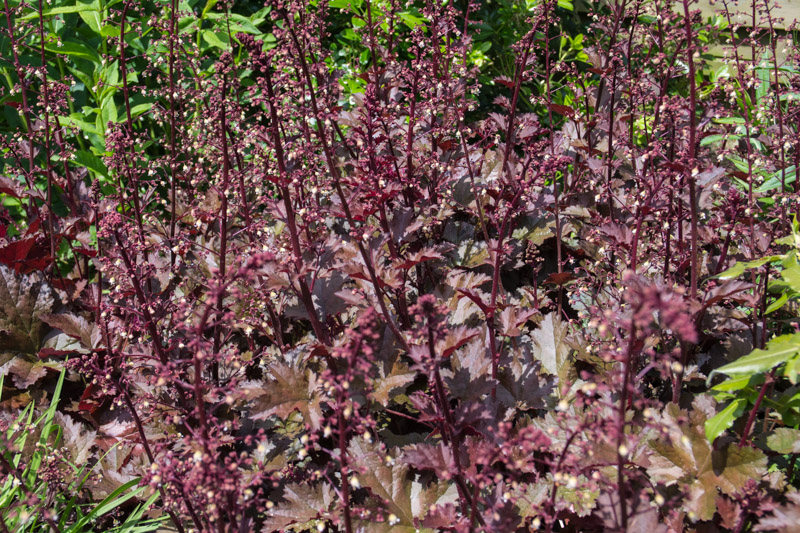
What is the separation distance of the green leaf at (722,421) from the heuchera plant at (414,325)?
1 cm

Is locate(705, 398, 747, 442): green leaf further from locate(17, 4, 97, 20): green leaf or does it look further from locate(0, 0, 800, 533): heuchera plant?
locate(17, 4, 97, 20): green leaf

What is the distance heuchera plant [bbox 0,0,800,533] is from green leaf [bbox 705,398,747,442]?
0.5 inches

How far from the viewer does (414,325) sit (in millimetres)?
2682

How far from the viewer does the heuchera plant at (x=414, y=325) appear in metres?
1.81

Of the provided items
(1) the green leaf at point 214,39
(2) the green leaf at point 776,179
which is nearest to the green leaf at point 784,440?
(2) the green leaf at point 776,179

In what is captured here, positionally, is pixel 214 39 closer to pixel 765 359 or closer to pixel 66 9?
pixel 66 9

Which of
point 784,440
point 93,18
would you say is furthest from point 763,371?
point 93,18

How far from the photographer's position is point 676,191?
98.5 inches

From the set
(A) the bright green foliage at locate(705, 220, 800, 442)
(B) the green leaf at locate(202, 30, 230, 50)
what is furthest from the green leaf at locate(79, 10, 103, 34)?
(A) the bright green foliage at locate(705, 220, 800, 442)

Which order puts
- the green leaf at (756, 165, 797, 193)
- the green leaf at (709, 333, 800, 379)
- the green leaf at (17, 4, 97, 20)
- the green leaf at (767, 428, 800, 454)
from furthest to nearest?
the green leaf at (17, 4, 97, 20)
the green leaf at (756, 165, 797, 193)
the green leaf at (767, 428, 800, 454)
the green leaf at (709, 333, 800, 379)

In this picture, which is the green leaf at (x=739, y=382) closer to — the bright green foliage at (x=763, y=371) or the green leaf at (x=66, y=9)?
the bright green foliage at (x=763, y=371)

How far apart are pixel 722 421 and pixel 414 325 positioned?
121 cm

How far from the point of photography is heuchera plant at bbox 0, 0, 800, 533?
1.81m

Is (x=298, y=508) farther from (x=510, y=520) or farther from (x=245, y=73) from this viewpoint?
(x=245, y=73)
